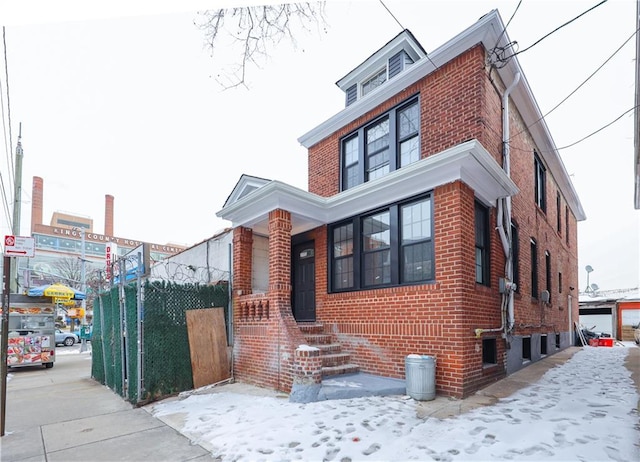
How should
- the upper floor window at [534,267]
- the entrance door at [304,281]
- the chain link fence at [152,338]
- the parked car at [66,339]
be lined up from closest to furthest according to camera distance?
the chain link fence at [152,338], the entrance door at [304,281], the upper floor window at [534,267], the parked car at [66,339]

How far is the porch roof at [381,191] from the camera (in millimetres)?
6242

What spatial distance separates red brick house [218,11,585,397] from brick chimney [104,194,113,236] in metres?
57.5

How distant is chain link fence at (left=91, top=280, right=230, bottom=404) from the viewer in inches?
263

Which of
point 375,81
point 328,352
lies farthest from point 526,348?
point 375,81

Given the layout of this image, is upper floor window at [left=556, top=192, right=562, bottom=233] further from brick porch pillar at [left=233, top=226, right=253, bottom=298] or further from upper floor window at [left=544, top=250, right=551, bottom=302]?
brick porch pillar at [left=233, top=226, right=253, bottom=298]

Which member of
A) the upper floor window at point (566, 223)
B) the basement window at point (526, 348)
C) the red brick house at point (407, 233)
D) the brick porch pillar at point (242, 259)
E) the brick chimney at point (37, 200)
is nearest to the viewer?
the red brick house at point (407, 233)

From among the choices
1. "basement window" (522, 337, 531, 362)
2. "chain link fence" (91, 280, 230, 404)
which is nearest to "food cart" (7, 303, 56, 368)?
"chain link fence" (91, 280, 230, 404)

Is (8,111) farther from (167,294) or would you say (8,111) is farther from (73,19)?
(73,19)

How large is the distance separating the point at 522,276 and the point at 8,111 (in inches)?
504

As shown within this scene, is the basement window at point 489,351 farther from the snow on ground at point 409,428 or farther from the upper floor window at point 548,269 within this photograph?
the upper floor window at point 548,269

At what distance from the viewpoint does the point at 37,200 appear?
5362cm

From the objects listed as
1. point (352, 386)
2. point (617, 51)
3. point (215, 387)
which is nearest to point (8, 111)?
point (215, 387)

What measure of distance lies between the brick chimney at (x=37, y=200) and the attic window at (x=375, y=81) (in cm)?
5381

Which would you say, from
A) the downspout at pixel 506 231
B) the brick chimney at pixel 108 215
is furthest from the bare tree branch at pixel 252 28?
the brick chimney at pixel 108 215
